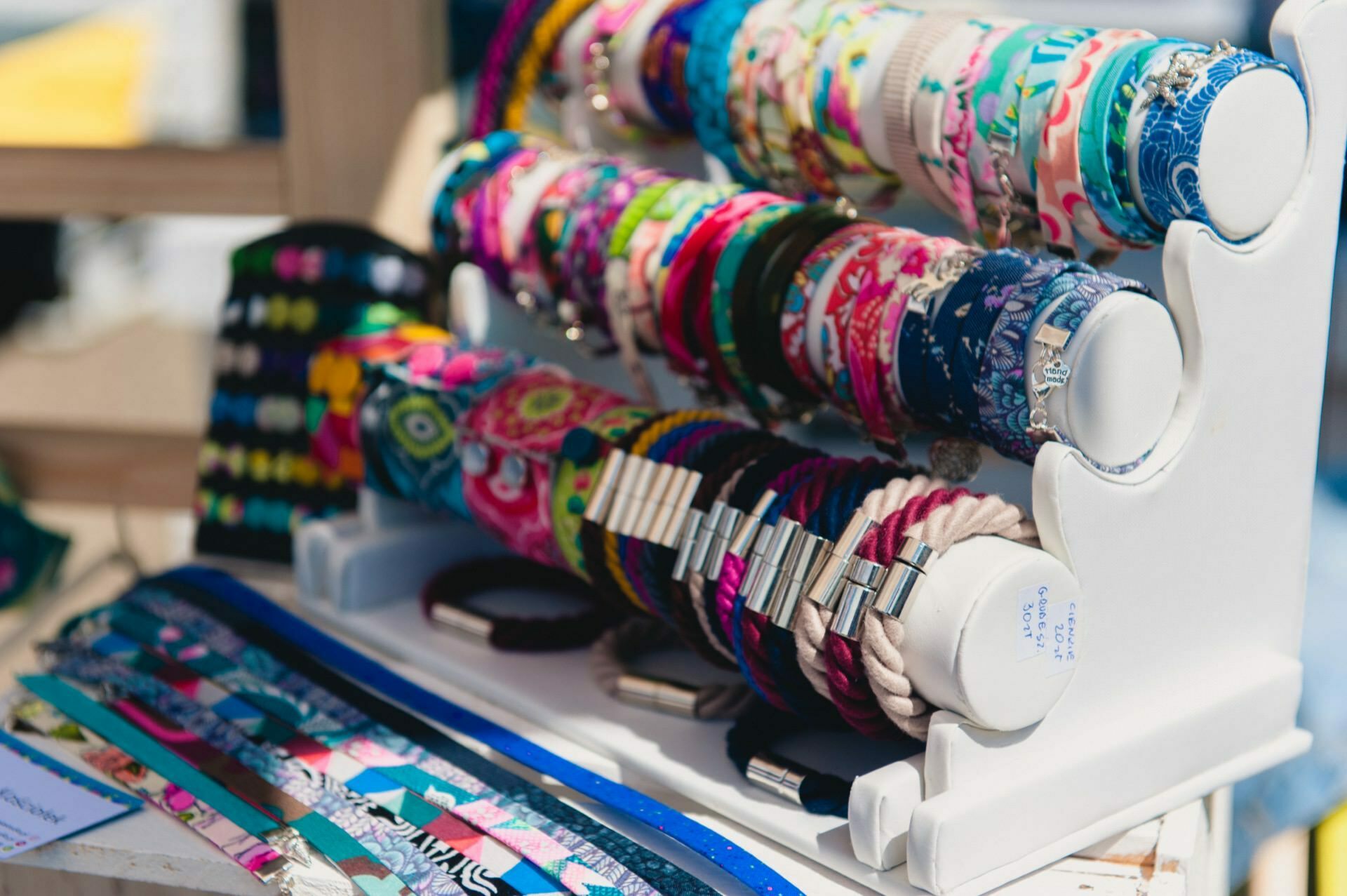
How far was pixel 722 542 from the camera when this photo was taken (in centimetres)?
72

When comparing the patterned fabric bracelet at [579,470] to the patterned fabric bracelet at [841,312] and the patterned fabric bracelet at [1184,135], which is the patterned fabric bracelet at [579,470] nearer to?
the patterned fabric bracelet at [841,312]

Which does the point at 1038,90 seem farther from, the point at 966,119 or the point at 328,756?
the point at 328,756

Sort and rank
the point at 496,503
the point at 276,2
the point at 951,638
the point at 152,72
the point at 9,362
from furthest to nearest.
Answer: 1. the point at 9,362
2. the point at 152,72
3. the point at 276,2
4. the point at 496,503
5. the point at 951,638

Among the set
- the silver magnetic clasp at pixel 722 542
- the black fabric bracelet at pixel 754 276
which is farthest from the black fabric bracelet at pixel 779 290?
the silver magnetic clasp at pixel 722 542

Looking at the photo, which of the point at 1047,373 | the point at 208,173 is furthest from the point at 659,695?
the point at 208,173

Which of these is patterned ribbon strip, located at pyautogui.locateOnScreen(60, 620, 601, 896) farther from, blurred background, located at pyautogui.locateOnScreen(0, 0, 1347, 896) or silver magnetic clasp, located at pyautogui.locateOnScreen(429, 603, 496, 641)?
blurred background, located at pyautogui.locateOnScreen(0, 0, 1347, 896)

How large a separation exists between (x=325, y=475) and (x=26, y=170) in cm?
43

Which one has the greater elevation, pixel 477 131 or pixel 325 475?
pixel 477 131

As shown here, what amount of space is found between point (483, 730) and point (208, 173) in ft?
2.08

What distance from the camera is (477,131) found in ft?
3.48

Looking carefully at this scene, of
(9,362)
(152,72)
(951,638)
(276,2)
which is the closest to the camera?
(951,638)

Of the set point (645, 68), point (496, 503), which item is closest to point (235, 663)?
point (496, 503)

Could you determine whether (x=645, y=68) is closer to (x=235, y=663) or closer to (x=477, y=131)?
(x=477, y=131)

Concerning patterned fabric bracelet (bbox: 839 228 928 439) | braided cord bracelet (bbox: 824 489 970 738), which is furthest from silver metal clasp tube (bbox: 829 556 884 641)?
patterned fabric bracelet (bbox: 839 228 928 439)
